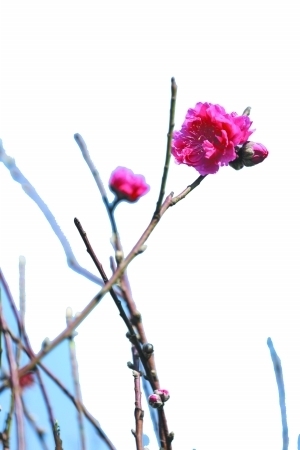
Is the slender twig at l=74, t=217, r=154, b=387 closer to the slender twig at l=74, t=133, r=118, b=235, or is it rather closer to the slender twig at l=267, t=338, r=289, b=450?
the slender twig at l=74, t=133, r=118, b=235

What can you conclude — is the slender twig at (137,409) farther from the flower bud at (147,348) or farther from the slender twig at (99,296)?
the slender twig at (99,296)

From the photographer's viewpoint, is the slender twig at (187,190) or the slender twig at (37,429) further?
the slender twig at (37,429)

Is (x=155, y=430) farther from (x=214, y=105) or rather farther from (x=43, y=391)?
(x=214, y=105)

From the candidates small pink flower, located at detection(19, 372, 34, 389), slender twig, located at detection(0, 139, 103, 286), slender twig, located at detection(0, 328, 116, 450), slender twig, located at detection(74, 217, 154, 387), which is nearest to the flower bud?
slender twig, located at detection(74, 217, 154, 387)

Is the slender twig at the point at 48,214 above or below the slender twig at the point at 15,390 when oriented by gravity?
above

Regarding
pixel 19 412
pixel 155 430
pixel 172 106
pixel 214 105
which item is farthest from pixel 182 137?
pixel 19 412

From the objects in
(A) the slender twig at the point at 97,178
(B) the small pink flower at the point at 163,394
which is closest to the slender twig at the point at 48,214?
(A) the slender twig at the point at 97,178
